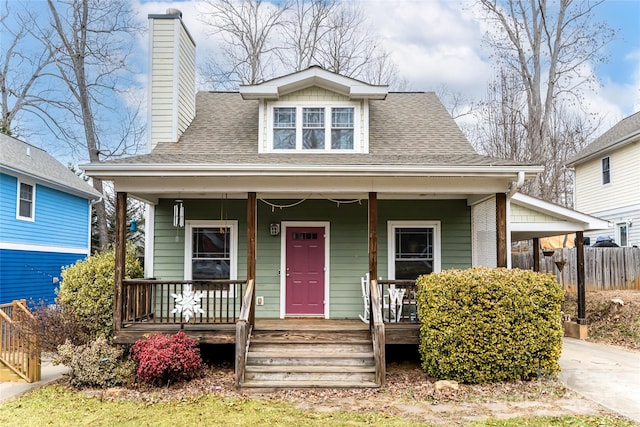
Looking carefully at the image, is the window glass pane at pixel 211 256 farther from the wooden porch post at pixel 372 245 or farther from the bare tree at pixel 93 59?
the bare tree at pixel 93 59

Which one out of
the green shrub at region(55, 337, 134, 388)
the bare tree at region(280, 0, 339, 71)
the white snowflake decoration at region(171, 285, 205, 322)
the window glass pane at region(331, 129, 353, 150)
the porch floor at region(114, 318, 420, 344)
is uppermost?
the bare tree at region(280, 0, 339, 71)

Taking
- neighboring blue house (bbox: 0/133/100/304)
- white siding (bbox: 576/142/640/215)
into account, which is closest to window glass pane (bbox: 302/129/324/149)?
neighboring blue house (bbox: 0/133/100/304)

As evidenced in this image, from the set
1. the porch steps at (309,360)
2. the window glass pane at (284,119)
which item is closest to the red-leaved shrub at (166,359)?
the porch steps at (309,360)

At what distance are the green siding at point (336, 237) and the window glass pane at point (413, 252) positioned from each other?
0.25 metres

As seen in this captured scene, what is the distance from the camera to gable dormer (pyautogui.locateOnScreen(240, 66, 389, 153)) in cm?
1014

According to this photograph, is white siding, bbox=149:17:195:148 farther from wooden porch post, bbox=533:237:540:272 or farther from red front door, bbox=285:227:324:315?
wooden porch post, bbox=533:237:540:272

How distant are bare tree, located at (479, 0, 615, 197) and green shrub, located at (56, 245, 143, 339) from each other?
16.2 meters

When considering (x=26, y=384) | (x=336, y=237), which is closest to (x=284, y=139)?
(x=336, y=237)

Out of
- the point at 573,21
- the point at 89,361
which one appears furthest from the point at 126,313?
the point at 573,21

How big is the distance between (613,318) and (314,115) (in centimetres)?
854

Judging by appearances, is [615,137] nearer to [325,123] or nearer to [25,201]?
[325,123]

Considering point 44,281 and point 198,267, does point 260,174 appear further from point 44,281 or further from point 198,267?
point 44,281

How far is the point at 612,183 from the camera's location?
59.1 feet

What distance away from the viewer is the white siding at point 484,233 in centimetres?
923
